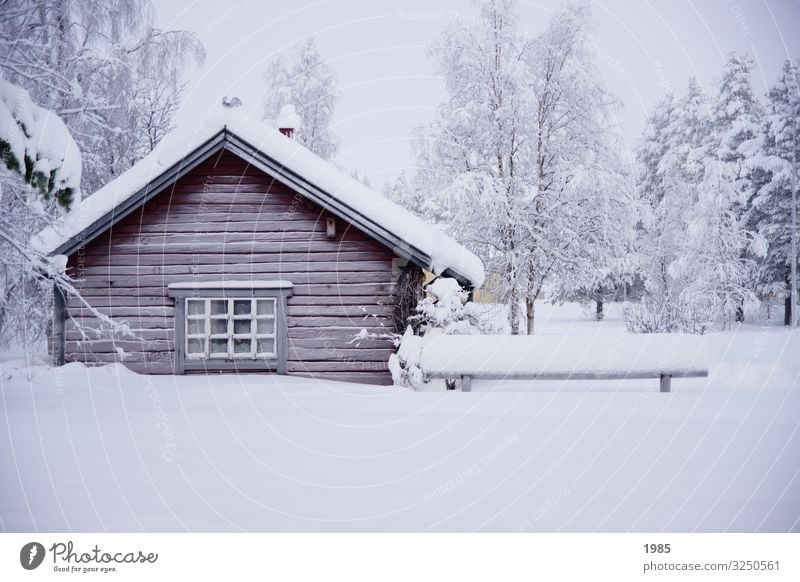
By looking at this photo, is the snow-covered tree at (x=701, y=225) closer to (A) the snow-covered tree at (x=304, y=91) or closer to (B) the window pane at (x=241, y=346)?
(B) the window pane at (x=241, y=346)

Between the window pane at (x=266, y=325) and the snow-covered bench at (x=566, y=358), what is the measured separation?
294cm

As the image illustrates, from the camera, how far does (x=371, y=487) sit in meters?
3.84

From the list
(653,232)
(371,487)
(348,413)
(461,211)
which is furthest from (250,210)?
(653,232)

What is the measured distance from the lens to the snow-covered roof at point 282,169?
8766mm

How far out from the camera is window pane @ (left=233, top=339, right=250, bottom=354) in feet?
31.6

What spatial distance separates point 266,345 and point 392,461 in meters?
5.70

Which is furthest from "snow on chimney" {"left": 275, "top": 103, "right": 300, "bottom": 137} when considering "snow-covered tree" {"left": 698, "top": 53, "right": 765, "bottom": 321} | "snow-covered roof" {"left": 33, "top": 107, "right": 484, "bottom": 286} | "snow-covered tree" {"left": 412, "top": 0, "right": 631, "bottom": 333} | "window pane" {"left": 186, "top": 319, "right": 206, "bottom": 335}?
"snow-covered tree" {"left": 698, "top": 53, "right": 765, "bottom": 321}

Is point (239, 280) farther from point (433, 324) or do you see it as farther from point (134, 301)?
point (433, 324)

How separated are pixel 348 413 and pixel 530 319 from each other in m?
8.89

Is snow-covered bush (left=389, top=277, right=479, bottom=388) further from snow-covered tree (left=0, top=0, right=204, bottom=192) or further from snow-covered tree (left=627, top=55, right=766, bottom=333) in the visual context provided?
snow-covered tree (left=627, top=55, right=766, bottom=333)
